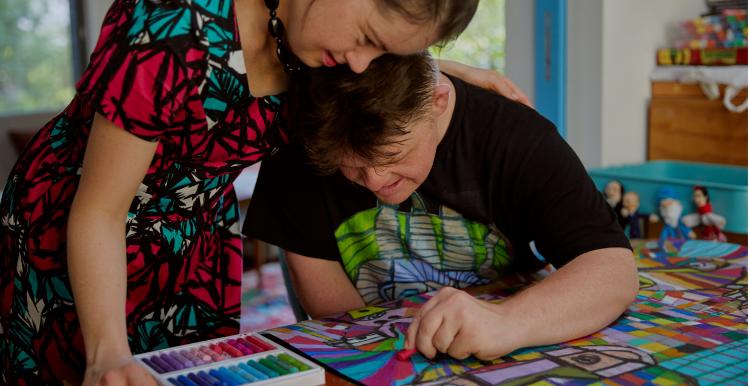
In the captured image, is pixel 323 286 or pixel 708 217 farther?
pixel 708 217

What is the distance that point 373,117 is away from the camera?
1074mm

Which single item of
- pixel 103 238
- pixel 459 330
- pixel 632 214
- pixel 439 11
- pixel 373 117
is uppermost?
pixel 439 11

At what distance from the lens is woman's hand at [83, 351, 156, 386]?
923 millimetres

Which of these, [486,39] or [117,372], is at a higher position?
[486,39]

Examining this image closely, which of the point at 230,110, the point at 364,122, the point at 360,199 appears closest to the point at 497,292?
the point at 360,199

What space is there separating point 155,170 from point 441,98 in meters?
0.39

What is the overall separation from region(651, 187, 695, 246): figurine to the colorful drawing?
934 millimetres

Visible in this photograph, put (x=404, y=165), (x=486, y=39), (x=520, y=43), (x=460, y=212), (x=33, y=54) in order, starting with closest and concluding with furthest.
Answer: (x=404, y=165) < (x=460, y=212) < (x=520, y=43) < (x=486, y=39) < (x=33, y=54)

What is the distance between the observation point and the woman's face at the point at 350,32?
35.8 inches

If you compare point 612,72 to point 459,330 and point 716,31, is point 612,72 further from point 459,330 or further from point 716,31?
point 459,330

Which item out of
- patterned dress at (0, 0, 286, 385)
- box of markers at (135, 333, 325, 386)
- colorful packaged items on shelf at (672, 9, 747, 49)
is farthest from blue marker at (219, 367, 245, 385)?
colorful packaged items on shelf at (672, 9, 747, 49)

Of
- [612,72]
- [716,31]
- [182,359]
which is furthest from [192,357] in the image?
[716,31]

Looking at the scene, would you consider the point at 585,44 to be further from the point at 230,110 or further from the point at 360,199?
the point at 230,110

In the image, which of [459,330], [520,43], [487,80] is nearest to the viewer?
[459,330]
